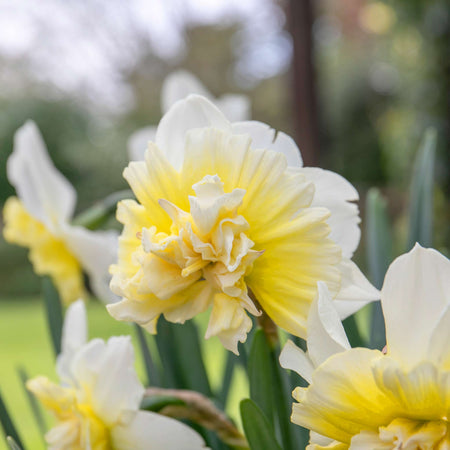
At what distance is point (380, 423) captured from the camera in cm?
25

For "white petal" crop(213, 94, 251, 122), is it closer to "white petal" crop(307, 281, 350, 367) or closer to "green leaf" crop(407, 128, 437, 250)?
"green leaf" crop(407, 128, 437, 250)

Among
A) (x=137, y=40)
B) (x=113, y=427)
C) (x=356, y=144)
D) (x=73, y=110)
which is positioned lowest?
(x=356, y=144)

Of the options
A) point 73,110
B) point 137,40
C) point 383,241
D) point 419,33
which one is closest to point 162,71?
point 137,40

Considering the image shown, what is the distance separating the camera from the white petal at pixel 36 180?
0.55 meters

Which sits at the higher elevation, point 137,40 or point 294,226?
point 294,226

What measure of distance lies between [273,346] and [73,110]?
7.00 metres

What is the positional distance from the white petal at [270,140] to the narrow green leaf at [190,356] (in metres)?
0.23

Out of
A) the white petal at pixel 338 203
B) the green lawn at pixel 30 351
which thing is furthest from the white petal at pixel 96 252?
the green lawn at pixel 30 351

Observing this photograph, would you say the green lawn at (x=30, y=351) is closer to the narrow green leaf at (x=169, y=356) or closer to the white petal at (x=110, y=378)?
the narrow green leaf at (x=169, y=356)

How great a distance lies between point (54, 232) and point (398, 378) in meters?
0.42

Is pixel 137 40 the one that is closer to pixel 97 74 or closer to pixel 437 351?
pixel 97 74

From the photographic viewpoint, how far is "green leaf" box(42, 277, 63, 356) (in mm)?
573

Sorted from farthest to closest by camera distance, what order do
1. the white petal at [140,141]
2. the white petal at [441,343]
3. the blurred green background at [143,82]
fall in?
Answer: the blurred green background at [143,82] < the white petal at [140,141] < the white petal at [441,343]

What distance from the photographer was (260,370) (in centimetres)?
38
